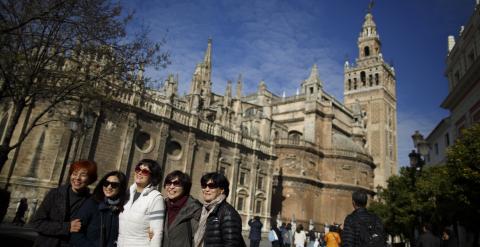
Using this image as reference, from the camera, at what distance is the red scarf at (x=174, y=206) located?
385 cm

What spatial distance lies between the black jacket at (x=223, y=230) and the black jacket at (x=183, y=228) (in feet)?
0.84

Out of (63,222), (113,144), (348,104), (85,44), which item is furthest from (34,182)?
(348,104)

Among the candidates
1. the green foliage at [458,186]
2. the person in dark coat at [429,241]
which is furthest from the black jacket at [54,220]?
the green foliage at [458,186]

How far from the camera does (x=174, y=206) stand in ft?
12.8

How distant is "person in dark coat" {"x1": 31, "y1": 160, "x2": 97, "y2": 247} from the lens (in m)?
3.63

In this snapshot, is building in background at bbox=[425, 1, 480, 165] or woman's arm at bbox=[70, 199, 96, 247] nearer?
woman's arm at bbox=[70, 199, 96, 247]

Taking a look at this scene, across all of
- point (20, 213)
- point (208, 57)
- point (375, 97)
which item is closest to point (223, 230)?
point (20, 213)

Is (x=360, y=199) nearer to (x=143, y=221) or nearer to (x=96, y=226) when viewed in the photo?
(x=143, y=221)

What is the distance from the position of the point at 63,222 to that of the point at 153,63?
1017 cm

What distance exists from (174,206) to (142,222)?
1.30 ft

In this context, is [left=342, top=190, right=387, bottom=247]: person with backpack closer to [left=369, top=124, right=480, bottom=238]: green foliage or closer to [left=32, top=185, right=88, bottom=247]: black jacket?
[left=32, top=185, right=88, bottom=247]: black jacket

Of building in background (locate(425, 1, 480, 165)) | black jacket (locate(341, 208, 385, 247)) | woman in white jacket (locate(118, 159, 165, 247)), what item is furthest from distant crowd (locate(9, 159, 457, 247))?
building in background (locate(425, 1, 480, 165))

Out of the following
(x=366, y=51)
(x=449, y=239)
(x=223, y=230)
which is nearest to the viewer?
(x=223, y=230)

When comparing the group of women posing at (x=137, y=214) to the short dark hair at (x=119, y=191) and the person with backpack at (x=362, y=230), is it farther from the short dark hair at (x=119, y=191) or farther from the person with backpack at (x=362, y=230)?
the person with backpack at (x=362, y=230)
